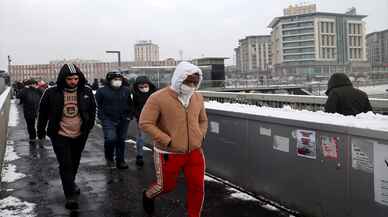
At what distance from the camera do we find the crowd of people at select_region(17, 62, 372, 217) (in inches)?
176

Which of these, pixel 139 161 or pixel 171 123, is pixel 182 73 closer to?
pixel 171 123

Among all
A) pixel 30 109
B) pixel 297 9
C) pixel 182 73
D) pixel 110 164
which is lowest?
pixel 110 164

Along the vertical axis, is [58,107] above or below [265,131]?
above

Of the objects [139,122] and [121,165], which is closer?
[139,122]

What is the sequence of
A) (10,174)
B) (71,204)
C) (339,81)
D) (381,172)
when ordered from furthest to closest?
(10,174)
(339,81)
(71,204)
(381,172)

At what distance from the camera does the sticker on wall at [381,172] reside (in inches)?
157

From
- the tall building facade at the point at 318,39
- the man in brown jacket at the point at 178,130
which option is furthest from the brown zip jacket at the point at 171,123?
the tall building facade at the point at 318,39

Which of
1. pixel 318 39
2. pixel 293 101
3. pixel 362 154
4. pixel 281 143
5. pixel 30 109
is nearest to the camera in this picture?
pixel 362 154

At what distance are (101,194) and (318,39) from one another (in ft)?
470

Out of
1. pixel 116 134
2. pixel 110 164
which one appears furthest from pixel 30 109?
Answer: pixel 116 134

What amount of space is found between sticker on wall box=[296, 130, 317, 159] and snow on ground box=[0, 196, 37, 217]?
3.06 m

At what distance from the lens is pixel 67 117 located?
562 centimetres

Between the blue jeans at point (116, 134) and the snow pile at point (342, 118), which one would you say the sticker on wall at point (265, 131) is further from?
the blue jeans at point (116, 134)

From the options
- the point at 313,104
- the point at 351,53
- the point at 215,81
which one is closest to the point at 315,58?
the point at 351,53
